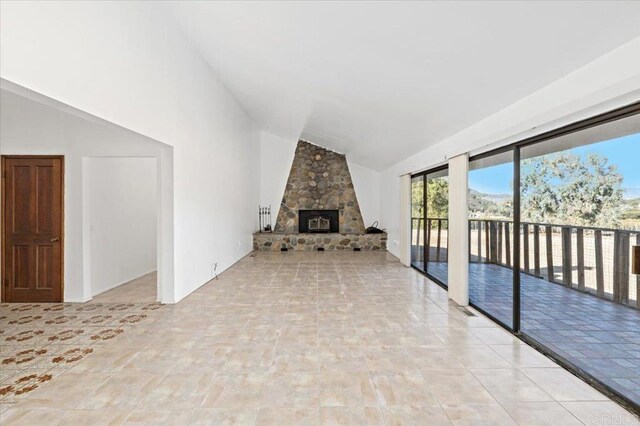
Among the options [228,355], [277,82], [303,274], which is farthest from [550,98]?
[303,274]

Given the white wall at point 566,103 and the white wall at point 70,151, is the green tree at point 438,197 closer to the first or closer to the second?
the white wall at point 566,103

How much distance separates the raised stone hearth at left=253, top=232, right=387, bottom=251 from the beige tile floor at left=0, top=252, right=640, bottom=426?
5520 millimetres

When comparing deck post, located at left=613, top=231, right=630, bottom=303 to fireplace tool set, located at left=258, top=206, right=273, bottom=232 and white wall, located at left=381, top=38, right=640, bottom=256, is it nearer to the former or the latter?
white wall, located at left=381, top=38, right=640, bottom=256

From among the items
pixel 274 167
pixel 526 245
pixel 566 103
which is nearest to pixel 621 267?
pixel 526 245

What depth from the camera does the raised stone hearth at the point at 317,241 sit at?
10.0 metres

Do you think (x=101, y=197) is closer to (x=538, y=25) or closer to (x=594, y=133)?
(x=538, y=25)

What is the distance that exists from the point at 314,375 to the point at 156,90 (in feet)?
11.6

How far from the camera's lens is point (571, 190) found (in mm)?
3209

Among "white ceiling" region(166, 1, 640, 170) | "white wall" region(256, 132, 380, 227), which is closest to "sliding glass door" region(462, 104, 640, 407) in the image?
"white ceiling" region(166, 1, 640, 170)

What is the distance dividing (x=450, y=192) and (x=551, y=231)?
1431mm

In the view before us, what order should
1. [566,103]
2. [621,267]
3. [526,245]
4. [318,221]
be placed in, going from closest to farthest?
[566,103] < [621,267] < [526,245] < [318,221]

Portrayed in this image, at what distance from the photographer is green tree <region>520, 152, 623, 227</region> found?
2730 millimetres

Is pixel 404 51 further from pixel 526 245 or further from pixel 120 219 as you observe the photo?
pixel 120 219

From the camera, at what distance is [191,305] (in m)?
4.52
